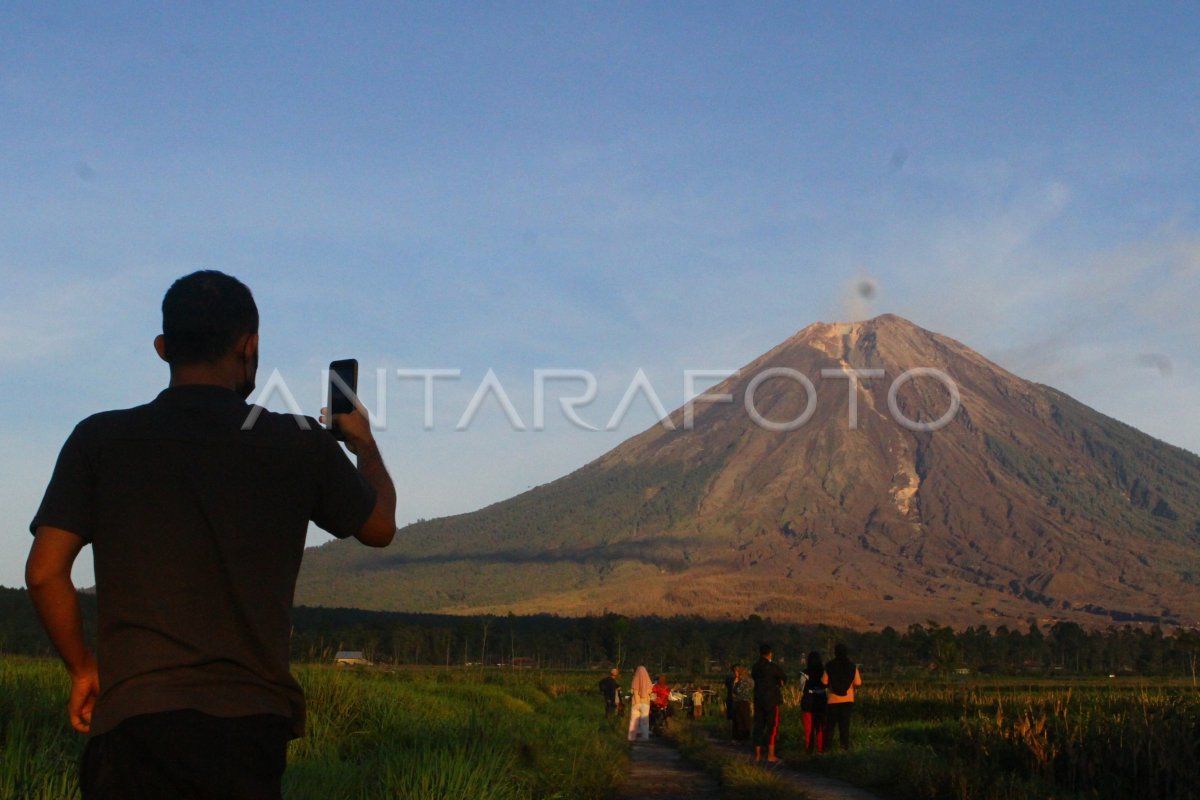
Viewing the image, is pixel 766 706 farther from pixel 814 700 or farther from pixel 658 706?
pixel 658 706

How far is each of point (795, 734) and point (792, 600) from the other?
170 m

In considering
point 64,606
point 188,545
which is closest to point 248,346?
point 188,545

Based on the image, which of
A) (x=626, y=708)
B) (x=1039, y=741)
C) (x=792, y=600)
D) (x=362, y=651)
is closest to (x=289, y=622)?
(x=1039, y=741)

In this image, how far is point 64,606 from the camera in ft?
10.4

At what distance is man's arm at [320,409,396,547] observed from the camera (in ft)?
11.1

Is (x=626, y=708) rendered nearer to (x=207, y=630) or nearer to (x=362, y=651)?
(x=207, y=630)

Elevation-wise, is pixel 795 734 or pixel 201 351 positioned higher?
pixel 201 351

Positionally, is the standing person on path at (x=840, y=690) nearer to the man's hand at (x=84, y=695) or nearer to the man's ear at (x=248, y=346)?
the man's ear at (x=248, y=346)

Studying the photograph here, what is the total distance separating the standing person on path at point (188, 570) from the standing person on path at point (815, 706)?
14.2 meters

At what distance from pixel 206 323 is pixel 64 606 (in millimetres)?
751

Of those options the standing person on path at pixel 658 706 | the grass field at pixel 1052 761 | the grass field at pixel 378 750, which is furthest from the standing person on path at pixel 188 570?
Answer: the standing person on path at pixel 658 706

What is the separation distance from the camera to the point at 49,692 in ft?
28.5

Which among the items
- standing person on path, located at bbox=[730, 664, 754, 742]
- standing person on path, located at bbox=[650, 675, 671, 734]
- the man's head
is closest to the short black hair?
the man's head

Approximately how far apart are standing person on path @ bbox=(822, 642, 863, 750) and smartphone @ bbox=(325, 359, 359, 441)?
43.4 ft
